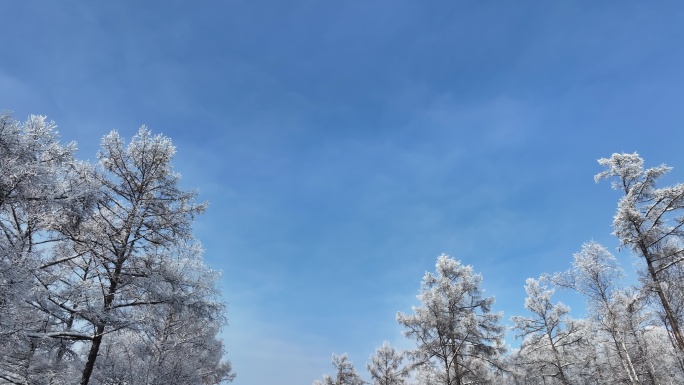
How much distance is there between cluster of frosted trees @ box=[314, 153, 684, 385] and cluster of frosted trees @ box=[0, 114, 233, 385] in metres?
11.7

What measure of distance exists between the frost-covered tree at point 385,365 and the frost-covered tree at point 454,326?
7.23m

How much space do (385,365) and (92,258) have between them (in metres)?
22.1

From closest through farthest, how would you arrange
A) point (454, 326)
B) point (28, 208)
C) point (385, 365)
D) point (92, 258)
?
point (28, 208), point (92, 258), point (454, 326), point (385, 365)

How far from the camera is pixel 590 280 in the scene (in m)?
17.2

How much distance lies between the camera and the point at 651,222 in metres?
14.8

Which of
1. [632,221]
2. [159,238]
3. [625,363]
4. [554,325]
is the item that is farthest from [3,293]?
[554,325]

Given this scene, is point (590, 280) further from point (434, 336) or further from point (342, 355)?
point (342, 355)

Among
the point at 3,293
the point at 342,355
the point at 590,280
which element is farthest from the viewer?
the point at 342,355

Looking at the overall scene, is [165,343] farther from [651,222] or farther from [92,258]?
[651,222]

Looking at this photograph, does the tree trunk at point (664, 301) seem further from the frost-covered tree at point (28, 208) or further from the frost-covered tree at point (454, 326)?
the frost-covered tree at point (28, 208)

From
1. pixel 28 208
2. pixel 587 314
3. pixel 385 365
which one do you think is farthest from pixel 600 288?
pixel 28 208

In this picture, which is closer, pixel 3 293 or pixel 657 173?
pixel 3 293

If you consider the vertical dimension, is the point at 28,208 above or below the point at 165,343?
above

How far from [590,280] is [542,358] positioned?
8.98 m
